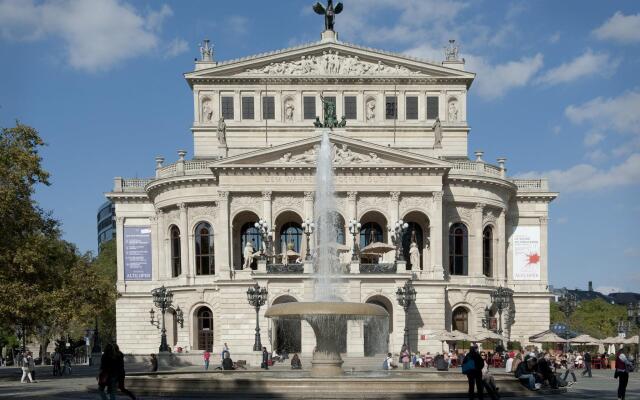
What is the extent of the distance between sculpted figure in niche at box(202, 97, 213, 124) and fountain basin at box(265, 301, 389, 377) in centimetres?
4355

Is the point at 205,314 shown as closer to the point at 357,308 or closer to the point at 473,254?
the point at 473,254

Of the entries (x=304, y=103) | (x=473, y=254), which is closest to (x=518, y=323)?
(x=473, y=254)

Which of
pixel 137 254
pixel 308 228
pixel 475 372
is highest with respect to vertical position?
pixel 308 228

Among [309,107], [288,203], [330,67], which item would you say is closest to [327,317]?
[288,203]

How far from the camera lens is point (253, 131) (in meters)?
73.2

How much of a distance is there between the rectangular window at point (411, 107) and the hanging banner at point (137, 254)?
818 inches

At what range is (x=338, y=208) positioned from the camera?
2611 inches

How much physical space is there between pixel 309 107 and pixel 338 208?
10.4 meters

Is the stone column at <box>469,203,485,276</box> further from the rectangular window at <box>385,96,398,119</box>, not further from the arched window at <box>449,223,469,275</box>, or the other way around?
the rectangular window at <box>385,96,398,119</box>

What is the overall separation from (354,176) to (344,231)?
3.74 meters

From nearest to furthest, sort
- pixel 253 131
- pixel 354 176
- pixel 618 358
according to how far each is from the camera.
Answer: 1. pixel 618 358
2. pixel 354 176
3. pixel 253 131

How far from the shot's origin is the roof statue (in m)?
75.7

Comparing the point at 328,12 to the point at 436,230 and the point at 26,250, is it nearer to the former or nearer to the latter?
the point at 436,230

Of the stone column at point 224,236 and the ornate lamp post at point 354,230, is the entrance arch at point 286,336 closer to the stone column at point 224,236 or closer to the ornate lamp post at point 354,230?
the ornate lamp post at point 354,230
